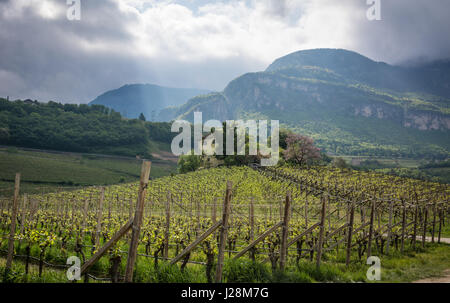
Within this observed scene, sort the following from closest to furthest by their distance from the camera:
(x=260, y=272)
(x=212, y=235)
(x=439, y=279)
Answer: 1. (x=260, y=272)
2. (x=439, y=279)
3. (x=212, y=235)

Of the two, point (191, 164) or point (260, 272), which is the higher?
point (191, 164)

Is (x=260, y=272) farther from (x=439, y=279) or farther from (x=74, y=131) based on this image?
(x=74, y=131)

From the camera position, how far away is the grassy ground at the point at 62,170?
56.2 meters

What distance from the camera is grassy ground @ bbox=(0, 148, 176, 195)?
2212 inches

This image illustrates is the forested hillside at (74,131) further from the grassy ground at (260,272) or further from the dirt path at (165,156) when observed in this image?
the grassy ground at (260,272)

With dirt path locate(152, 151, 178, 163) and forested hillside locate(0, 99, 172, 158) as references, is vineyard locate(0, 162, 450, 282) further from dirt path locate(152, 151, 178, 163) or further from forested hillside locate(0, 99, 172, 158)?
forested hillside locate(0, 99, 172, 158)

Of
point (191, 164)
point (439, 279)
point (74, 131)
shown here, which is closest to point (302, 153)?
point (191, 164)

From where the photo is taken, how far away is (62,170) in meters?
66.0

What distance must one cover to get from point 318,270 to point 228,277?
8.07 ft

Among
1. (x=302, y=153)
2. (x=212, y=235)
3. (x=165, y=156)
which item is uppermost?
(x=165, y=156)

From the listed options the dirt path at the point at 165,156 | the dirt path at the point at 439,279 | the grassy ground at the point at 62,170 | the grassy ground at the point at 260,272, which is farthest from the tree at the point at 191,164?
the dirt path at the point at 439,279

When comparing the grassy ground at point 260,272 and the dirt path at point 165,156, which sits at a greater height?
the dirt path at point 165,156

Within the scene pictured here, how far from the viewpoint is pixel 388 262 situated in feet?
30.7
